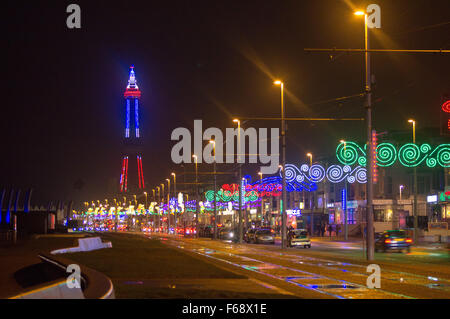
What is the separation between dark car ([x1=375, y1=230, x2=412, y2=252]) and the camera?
3950 cm

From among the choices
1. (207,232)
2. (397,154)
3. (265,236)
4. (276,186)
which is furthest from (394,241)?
(207,232)

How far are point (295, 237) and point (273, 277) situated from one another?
1156 inches

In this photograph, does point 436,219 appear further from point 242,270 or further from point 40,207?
point 40,207

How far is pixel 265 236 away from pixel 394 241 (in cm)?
2144

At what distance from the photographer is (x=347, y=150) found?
4353 centimetres

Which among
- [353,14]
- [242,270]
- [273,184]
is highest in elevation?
[353,14]

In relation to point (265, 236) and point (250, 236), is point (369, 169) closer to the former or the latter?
point (265, 236)

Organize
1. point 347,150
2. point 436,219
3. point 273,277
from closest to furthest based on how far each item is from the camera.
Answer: point 273,277 → point 347,150 → point 436,219

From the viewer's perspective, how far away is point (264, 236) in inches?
2352

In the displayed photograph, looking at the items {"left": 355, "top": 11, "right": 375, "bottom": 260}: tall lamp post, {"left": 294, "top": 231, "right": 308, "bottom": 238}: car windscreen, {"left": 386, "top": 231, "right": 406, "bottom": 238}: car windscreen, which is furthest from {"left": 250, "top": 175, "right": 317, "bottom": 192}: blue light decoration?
{"left": 355, "top": 11, "right": 375, "bottom": 260}: tall lamp post

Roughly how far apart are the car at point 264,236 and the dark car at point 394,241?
19697mm

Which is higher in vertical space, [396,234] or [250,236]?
[396,234]
